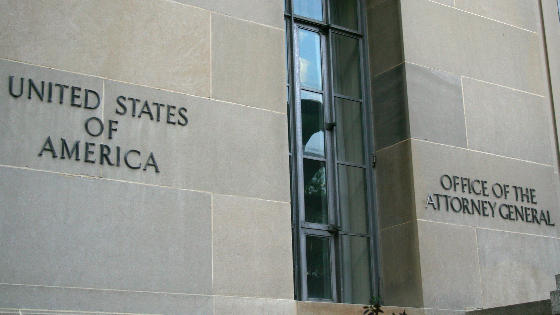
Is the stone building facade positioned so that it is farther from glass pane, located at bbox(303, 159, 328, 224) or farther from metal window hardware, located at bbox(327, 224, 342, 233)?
glass pane, located at bbox(303, 159, 328, 224)

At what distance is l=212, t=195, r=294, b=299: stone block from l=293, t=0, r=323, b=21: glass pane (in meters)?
3.20

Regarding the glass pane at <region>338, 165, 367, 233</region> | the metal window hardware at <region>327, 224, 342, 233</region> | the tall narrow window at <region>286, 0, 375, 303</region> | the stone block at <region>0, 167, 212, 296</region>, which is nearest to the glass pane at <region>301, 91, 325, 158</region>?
the tall narrow window at <region>286, 0, 375, 303</region>

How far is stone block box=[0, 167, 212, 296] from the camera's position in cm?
746

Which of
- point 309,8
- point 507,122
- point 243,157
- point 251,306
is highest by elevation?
point 309,8

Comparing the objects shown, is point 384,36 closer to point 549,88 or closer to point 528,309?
point 549,88

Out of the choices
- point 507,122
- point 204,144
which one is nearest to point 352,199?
point 204,144

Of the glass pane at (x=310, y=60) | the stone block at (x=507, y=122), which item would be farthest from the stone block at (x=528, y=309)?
the glass pane at (x=310, y=60)

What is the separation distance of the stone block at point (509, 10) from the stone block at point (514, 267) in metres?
3.43

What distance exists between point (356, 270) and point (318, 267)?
0.61 meters

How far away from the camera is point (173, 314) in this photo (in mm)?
8000

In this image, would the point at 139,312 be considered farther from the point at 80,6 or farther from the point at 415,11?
the point at 415,11

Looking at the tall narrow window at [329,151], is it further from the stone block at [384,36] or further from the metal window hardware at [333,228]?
the stone block at [384,36]

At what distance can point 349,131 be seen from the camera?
10.8 m

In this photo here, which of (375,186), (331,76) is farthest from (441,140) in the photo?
(331,76)
